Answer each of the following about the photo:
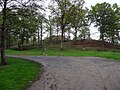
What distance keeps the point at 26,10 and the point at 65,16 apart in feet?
93.9

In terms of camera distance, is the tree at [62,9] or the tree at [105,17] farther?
the tree at [105,17]

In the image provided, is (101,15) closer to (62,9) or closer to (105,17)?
(105,17)

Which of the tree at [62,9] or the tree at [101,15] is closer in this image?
the tree at [62,9]

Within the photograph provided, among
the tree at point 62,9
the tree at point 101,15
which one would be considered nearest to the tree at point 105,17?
the tree at point 101,15

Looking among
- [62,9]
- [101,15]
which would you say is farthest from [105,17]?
[62,9]

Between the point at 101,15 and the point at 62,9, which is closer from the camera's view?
Result: the point at 62,9

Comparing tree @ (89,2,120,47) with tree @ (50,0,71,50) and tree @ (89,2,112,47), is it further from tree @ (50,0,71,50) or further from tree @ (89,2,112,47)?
tree @ (50,0,71,50)

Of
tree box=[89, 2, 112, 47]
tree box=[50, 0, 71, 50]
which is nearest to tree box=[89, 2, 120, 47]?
tree box=[89, 2, 112, 47]

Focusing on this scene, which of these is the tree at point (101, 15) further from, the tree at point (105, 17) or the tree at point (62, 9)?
the tree at point (62, 9)

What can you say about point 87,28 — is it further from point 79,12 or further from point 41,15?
point 41,15

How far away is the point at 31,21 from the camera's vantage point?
23344 mm

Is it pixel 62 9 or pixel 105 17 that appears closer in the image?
pixel 62 9

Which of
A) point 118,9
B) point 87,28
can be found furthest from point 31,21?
point 87,28

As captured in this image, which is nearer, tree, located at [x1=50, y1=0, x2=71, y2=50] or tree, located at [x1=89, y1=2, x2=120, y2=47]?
tree, located at [x1=50, y1=0, x2=71, y2=50]
